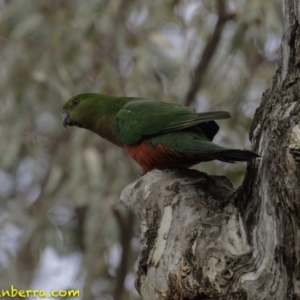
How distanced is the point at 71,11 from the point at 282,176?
376 cm

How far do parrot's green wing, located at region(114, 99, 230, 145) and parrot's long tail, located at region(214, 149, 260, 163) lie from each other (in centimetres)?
25

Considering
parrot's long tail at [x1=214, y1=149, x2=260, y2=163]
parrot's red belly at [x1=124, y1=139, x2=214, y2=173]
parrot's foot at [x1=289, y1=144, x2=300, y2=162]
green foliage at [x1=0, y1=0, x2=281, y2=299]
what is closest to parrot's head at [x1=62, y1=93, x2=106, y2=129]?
parrot's red belly at [x1=124, y1=139, x2=214, y2=173]

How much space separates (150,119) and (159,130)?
0.37 feet

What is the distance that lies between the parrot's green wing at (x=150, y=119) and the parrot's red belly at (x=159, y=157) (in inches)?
Result: 1.9

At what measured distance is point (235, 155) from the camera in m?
2.23

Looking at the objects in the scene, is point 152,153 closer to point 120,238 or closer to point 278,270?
point 278,270

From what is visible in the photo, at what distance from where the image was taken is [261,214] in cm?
208

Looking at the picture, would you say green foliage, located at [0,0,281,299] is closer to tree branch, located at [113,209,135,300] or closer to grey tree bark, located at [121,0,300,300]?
tree branch, located at [113,209,135,300]

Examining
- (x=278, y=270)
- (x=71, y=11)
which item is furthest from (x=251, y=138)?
(x=71, y=11)

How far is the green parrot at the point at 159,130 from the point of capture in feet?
8.49

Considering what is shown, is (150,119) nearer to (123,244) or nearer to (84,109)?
(84,109)

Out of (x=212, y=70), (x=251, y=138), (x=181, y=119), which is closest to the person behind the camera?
(x=251, y=138)

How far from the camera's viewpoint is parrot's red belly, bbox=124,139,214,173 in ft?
9.12

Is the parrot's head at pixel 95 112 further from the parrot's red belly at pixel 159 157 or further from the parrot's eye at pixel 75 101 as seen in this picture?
the parrot's red belly at pixel 159 157
